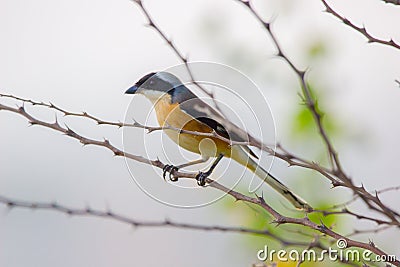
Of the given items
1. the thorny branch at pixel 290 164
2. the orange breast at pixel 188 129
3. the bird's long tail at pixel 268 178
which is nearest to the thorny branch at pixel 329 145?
the thorny branch at pixel 290 164

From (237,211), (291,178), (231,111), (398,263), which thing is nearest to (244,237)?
(237,211)

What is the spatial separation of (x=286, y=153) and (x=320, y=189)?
1421mm

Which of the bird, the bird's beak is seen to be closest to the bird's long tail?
the bird

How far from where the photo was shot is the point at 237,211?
2504 millimetres

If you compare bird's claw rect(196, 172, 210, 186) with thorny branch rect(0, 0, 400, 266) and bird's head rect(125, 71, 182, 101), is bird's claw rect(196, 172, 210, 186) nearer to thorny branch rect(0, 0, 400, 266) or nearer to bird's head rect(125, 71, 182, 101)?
thorny branch rect(0, 0, 400, 266)

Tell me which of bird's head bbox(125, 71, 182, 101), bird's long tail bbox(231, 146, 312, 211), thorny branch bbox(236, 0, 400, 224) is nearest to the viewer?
thorny branch bbox(236, 0, 400, 224)

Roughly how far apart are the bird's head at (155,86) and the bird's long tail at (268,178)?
279 mm

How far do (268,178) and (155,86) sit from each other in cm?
54

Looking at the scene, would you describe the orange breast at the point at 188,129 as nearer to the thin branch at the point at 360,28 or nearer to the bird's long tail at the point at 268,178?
the bird's long tail at the point at 268,178

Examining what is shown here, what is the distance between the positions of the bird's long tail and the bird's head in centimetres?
28

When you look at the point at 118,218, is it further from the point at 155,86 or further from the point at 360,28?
the point at 155,86

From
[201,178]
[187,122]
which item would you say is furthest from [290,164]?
[187,122]

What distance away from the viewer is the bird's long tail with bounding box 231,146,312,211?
1.77 m

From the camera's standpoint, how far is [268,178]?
1.84 m
